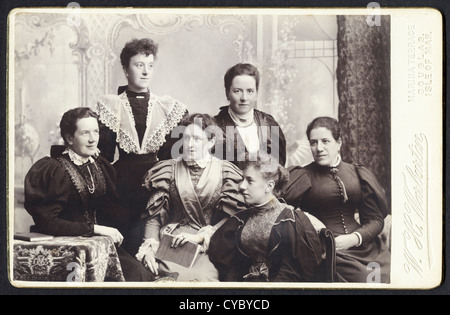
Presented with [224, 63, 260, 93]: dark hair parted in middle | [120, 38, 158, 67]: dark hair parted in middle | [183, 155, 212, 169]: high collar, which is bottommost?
[183, 155, 212, 169]: high collar

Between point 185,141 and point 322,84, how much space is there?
23.2 inches

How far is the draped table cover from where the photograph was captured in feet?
9.39

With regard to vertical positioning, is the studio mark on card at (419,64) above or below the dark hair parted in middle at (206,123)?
above

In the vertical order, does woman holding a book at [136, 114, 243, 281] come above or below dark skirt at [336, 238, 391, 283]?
above

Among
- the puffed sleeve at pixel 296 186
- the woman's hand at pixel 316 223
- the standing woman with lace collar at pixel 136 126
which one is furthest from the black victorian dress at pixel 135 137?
the woman's hand at pixel 316 223

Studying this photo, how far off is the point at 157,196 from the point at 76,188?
12.6 inches

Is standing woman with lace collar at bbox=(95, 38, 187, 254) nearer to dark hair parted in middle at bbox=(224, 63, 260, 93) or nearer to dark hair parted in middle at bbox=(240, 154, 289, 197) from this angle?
dark hair parted in middle at bbox=(224, 63, 260, 93)

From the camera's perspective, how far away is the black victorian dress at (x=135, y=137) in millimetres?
2871

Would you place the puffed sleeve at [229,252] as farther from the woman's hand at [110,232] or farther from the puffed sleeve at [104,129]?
the puffed sleeve at [104,129]

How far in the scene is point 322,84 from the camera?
9.46 ft

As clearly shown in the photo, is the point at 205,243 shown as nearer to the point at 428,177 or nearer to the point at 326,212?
the point at 326,212

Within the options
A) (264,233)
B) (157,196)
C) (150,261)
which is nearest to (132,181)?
(157,196)

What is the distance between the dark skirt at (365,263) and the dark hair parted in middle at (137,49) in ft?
3.71

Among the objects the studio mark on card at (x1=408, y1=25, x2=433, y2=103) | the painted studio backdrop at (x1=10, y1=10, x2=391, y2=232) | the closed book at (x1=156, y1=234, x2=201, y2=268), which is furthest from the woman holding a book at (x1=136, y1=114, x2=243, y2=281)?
the studio mark on card at (x1=408, y1=25, x2=433, y2=103)
